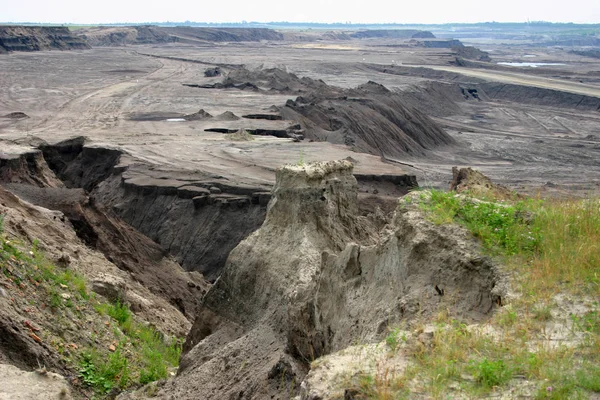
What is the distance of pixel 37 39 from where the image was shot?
300 feet

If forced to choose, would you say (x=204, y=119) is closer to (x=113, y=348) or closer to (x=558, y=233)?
(x=113, y=348)

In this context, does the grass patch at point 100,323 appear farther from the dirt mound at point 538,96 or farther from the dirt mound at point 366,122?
the dirt mound at point 538,96

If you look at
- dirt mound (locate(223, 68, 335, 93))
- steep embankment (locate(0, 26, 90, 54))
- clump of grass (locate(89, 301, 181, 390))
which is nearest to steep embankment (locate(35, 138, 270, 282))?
clump of grass (locate(89, 301, 181, 390))

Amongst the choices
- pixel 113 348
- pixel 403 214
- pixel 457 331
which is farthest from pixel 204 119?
pixel 457 331

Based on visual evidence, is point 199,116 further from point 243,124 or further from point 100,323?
point 100,323

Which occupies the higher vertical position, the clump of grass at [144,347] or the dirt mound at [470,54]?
the dirt mound at [470,54]

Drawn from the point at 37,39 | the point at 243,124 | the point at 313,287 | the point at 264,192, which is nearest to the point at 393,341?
the point at 313,287

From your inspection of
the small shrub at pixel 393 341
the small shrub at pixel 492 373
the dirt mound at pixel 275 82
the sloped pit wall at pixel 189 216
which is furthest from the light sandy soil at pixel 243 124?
the small shrub at pixel 492 373

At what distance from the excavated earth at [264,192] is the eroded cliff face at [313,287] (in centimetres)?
3

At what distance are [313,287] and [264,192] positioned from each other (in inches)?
469

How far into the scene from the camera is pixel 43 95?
154 feet

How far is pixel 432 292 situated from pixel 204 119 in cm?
2975

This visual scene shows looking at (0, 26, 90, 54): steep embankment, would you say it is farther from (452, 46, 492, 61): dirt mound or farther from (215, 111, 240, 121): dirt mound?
(215, 111, 240, 121): dirt mound

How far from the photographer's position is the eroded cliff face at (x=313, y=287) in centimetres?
689
